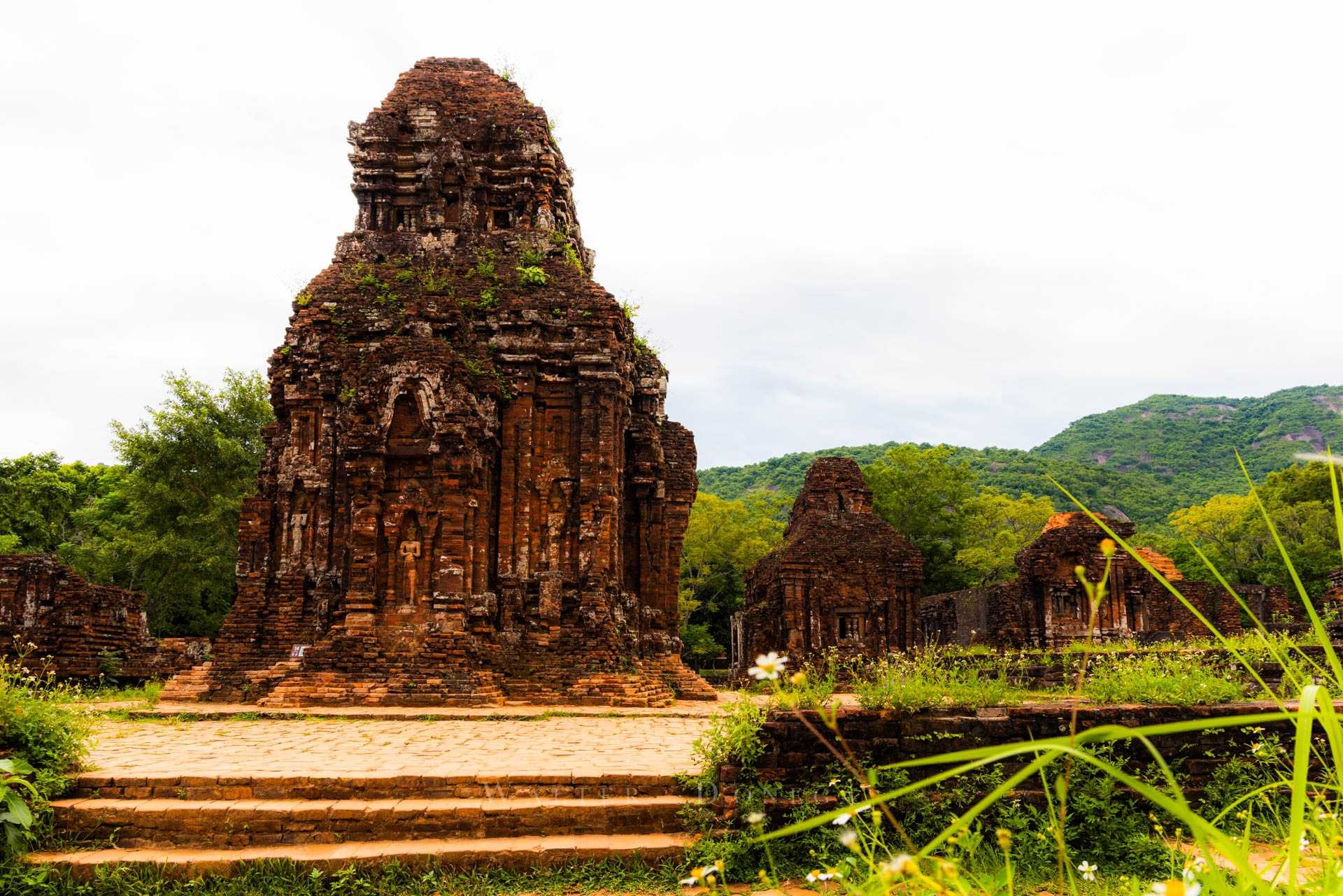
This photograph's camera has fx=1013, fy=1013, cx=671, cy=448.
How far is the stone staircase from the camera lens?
6.11 meters

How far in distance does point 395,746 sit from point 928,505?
41113 mm

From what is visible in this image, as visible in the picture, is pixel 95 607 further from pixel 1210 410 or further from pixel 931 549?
pixel 1210 410

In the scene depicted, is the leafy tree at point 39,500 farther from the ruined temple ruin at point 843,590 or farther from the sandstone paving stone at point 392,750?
the sandstone paving stone at point 392,750

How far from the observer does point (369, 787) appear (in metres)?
6.82

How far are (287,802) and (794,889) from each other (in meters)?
3.36

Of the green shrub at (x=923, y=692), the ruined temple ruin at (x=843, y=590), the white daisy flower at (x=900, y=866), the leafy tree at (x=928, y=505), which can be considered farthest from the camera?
the leafy tree at (x=928, y=505)

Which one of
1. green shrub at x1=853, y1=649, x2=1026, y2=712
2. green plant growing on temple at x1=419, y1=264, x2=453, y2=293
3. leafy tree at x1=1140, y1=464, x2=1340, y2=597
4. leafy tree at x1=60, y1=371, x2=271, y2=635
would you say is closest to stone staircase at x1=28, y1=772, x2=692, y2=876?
green shrub at x1=853, y1=649, x2=1026, y2=712

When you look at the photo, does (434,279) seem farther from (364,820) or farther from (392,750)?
(364,820)

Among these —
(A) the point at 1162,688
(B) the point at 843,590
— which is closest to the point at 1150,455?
(B) the point at 843,590

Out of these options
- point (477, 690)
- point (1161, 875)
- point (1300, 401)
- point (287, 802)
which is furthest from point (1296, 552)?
point (1300, 401)

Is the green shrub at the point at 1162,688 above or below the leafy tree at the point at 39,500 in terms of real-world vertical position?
below

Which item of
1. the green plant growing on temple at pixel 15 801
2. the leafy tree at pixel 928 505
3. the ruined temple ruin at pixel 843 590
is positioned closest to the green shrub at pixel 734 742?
the green plant growing on temple at pixel 15 801

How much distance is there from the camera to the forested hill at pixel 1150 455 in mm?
60500

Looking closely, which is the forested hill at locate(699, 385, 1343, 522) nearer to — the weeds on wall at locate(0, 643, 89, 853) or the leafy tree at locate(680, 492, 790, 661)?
the leafy tree at locate(680, 492, 790, 661)
